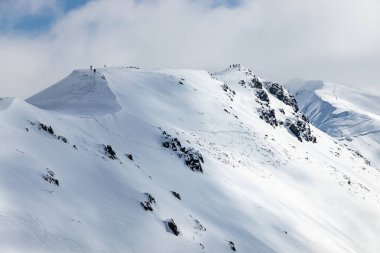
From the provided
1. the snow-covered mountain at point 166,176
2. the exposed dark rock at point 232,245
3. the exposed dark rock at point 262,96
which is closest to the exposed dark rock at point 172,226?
the snow-covered mountain at point 166,176

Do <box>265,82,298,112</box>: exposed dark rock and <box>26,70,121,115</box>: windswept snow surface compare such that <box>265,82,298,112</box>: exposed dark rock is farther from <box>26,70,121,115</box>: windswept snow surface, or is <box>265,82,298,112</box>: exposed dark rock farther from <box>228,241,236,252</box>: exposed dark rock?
<box>228,241,236,252</box>: exposed dark rock

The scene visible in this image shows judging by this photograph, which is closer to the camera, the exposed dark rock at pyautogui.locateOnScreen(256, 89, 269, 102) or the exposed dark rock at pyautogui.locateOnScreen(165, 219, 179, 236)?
the exposed dark rock at pyautogui.locateOnScreen(165, 219, 179, 236)

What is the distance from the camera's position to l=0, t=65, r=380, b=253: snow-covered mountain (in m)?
34.0

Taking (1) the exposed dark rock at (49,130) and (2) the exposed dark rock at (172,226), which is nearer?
(2) the exposed dark rock at (172,226)

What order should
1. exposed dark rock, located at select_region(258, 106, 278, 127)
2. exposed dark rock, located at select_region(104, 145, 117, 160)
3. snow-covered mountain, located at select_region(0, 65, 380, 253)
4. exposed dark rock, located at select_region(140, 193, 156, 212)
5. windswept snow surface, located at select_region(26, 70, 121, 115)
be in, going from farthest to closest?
A: exposed dark rock, located at select_region(258, 106, 278, 127) < windswept snow surface, located at select_region(26, 70, 121, 115) < exposed dark rock, located at select_region(104, 145, 117, 160) < exposed dark rock, located at select_region(140, 193, 156, 212) < snow-covered mountain, located at select_region(0, 65, 380, 253)

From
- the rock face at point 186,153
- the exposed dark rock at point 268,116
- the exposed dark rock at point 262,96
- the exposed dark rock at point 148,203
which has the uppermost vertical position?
the exposed dark rock at point 262,96

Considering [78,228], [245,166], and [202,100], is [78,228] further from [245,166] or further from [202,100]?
[202,100]

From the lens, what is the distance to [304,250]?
5106 centimetres

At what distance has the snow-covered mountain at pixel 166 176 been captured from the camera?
112 ft

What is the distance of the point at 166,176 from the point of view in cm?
5059

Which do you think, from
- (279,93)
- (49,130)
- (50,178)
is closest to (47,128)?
(49,130)

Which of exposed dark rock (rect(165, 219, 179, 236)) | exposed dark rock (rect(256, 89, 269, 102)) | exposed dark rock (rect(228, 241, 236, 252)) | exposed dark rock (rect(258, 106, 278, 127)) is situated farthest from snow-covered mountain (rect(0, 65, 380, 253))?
exposed dark rock (rect(256, 89, 269, 102))

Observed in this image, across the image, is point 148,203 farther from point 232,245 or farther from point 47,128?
point 47,128

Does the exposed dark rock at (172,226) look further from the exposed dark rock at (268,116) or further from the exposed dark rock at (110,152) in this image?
the exposed dark rock at (268,116)
